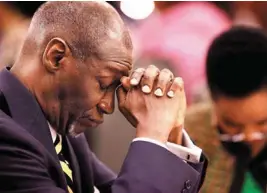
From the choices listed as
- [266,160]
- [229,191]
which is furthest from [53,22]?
[266,160]

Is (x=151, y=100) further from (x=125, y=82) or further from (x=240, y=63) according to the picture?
(x=240, y=63)

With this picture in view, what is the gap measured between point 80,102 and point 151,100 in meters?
0.17

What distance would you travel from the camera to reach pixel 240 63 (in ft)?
8.34

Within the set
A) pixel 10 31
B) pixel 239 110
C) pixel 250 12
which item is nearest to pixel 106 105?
pixel 239 110

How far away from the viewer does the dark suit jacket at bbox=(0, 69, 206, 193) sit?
58.5 inches

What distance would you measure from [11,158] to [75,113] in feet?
0.73

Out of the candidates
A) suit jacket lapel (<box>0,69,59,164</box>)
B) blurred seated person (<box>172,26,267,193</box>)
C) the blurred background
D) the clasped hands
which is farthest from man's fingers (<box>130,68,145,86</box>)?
the blurred background

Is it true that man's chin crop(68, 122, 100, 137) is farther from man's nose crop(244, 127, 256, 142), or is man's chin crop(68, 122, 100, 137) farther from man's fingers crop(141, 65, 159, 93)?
man's nose crop(244, 127, 256, 142)

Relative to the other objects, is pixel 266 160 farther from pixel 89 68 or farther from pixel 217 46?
pixel 89 68

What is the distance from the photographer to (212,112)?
2.70 m

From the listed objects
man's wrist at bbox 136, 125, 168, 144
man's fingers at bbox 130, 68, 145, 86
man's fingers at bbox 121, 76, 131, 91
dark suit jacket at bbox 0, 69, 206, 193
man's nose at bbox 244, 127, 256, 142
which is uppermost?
man's fingers at bbox 130, 68, 145, 86

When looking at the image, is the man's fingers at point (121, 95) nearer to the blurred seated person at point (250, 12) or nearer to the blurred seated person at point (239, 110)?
the blurred seated person at point (239, 110)

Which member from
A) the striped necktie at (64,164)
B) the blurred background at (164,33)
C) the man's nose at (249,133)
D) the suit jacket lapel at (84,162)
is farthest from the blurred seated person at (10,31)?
the striped necktie at (64,164)

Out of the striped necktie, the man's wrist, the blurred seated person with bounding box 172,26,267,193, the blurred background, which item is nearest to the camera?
the man's wrist
